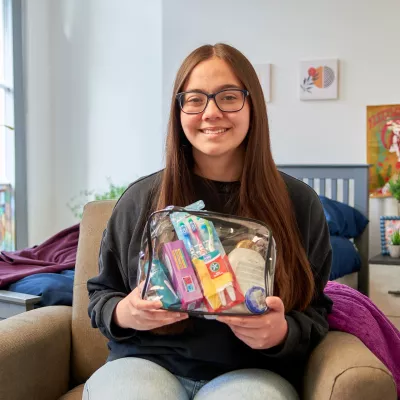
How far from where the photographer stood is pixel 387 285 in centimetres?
296

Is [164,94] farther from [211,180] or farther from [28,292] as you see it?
[211,180]

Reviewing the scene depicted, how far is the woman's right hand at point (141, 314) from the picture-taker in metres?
0.93

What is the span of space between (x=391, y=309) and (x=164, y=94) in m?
2.02

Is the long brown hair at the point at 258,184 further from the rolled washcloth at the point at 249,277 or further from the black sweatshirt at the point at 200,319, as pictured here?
the rolled washcloth at the point at 249,277

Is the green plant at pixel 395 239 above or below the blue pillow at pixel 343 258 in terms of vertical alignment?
above

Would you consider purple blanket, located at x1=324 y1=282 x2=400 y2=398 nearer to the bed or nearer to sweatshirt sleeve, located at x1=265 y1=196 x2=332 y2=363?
sweatshirt sleeve, located at x1=265 y1=196 x2=332 y2=363

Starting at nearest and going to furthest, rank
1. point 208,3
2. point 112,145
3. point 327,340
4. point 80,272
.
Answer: point 327,340
point 80,272
point 208,3
point 112,145

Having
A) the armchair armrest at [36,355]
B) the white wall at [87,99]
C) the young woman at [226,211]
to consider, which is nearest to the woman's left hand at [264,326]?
the young woman at [226,211]

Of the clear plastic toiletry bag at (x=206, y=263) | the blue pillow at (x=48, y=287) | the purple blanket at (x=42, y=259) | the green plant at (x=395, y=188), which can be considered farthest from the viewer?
the green plant at (x=395, y=188)

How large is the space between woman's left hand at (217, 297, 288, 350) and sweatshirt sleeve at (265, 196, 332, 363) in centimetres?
3

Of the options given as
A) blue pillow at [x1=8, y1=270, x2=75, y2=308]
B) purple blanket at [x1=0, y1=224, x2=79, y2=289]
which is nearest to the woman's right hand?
blue pillow at [x1=8, y1=270, x2=75, y2=308]

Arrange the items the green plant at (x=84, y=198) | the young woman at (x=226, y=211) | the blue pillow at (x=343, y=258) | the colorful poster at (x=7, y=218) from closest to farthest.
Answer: the young woman at (x=226, y=211)
the blue pillow at (x=343, y=258)
the colorful poster at (x=7, y=218)
the green plant at (x=84, y=198)

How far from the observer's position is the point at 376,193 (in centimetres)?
342

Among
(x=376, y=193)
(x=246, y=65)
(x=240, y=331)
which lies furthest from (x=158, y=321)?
(x=376, y=193)
